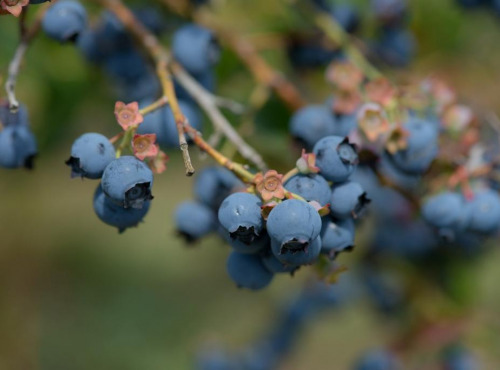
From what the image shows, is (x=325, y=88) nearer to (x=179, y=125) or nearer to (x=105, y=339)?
(x=179, y=125)

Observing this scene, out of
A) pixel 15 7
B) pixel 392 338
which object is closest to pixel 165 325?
pixel 392 338

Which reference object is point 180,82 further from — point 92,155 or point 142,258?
point 142,258

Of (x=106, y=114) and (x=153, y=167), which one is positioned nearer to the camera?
(x=153, y=167)

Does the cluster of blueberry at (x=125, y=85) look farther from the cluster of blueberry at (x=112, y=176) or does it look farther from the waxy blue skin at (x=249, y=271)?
the waxy blue skin at (x=249, y=271)

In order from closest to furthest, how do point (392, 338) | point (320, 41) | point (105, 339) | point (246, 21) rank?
1. point (320, 41)
2. point (246, 21)
3. point (392, 338)
4. point (105, 339)

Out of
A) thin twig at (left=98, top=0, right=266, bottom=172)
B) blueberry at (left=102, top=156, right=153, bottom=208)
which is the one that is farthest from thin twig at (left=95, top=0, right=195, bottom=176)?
blueberry at (left=102, top=156, right=153, bottom=208)

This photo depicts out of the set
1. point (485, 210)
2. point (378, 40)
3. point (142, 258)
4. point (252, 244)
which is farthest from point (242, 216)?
point (142, 258)
